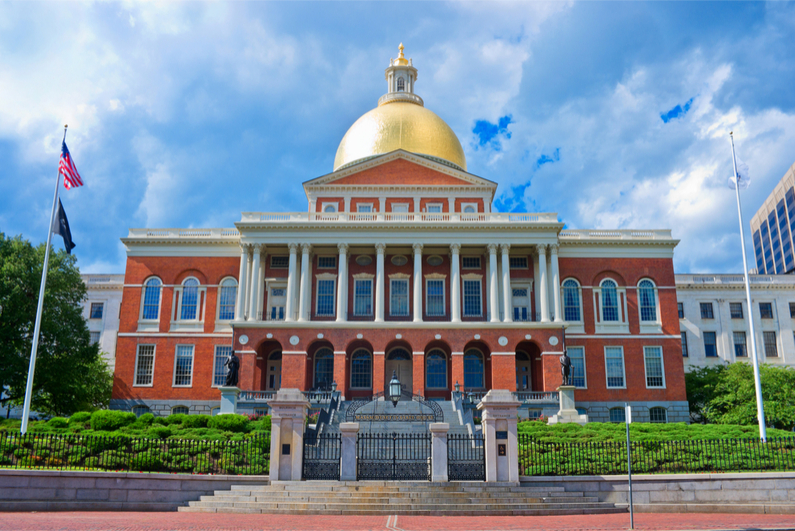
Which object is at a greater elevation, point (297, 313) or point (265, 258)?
point (265, 258)

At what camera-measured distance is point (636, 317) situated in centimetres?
4856

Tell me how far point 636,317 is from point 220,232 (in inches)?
1186

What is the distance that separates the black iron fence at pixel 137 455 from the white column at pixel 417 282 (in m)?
25.3

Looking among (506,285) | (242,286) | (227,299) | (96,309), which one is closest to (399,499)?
(506,285)

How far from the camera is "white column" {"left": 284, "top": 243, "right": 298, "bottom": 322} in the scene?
46000 millimetres

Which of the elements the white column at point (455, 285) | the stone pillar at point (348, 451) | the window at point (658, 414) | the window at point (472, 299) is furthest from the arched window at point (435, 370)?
the stone pillar at point (348, 451)

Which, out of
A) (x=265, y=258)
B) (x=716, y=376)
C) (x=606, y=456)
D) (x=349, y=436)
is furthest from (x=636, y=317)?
(x=349, y=436)

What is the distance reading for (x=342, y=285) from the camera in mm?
46656

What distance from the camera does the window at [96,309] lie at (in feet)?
205

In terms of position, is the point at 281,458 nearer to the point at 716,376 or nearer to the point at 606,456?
the point at 606,456

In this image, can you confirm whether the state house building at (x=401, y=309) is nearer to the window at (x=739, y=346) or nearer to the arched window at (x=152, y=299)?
the arched window at (x=152, y=299)

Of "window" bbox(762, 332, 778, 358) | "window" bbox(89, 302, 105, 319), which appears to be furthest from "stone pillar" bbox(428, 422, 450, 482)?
"window" bbox(89, 302, 105, 319)

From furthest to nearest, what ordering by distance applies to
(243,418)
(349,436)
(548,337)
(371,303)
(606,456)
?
(371,303), (548,337), (243,418), (606,456), (349,436)

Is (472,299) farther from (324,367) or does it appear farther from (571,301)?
(324,367)
